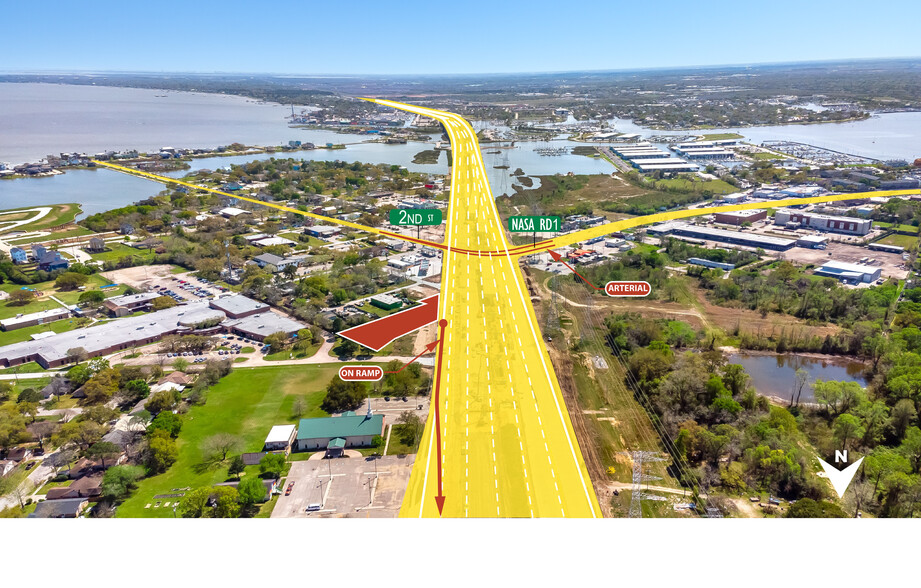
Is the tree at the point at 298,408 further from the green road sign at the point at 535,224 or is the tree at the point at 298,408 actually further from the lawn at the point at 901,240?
the lawn at the point at 901,240

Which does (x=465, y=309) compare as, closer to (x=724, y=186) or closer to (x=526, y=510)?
(x=526, y=510)

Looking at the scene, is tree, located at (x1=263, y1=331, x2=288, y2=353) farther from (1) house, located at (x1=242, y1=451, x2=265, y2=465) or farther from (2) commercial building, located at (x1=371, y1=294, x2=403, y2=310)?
(1) house, located at (x1=242, y1=451, x2=265, y2=465)

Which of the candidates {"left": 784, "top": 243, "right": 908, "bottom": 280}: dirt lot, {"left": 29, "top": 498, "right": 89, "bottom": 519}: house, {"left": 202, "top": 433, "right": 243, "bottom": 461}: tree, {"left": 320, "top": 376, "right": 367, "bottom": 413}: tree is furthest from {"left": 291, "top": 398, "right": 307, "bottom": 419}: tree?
{"left": 784, "top": 243, "right": 908, "bottom": 280}: dirt lot

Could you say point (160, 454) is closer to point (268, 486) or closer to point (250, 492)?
point (268, 486)

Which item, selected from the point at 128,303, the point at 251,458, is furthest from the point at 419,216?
the point at 128,303

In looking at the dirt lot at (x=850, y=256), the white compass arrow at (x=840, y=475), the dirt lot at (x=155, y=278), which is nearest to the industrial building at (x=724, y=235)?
the dirt lot at (x=850, y=256)

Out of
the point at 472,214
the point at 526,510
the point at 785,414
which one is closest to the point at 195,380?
the point at 472,214
